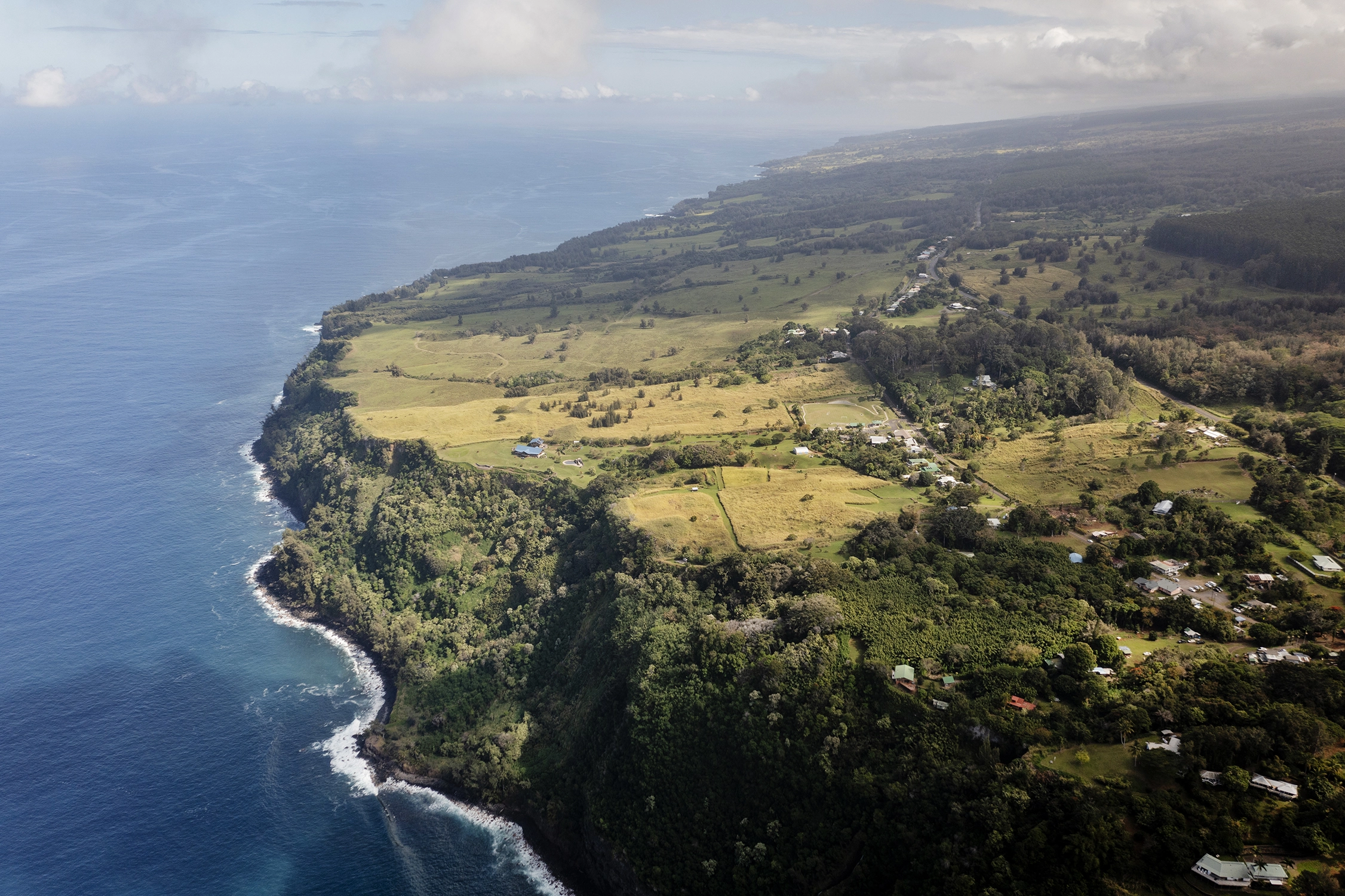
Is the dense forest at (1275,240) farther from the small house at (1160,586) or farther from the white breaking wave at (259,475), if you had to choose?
the white breaking wave at (259,475)

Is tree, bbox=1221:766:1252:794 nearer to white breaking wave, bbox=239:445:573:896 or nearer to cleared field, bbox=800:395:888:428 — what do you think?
white breaking wave, bbox=239:445:573:896

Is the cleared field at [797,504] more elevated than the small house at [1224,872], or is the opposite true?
the cleared field at [797,504]

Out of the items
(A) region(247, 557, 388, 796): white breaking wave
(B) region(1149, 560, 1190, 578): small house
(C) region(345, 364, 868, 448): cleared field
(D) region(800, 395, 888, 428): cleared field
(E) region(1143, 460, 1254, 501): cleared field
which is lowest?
(A) region(247, 557, 388, 796): white breaking wave

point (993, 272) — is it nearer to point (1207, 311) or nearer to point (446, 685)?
point (1207, 311)

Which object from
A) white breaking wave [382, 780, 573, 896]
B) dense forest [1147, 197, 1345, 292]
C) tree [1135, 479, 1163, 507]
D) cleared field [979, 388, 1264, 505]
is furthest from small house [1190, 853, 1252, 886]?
dense forest [1147, 197, 1345, 292]

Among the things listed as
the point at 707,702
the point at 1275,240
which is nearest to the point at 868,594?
the point at 707,702

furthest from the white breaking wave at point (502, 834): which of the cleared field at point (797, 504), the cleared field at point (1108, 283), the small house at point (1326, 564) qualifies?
the cleared field at point (1108, 283)
